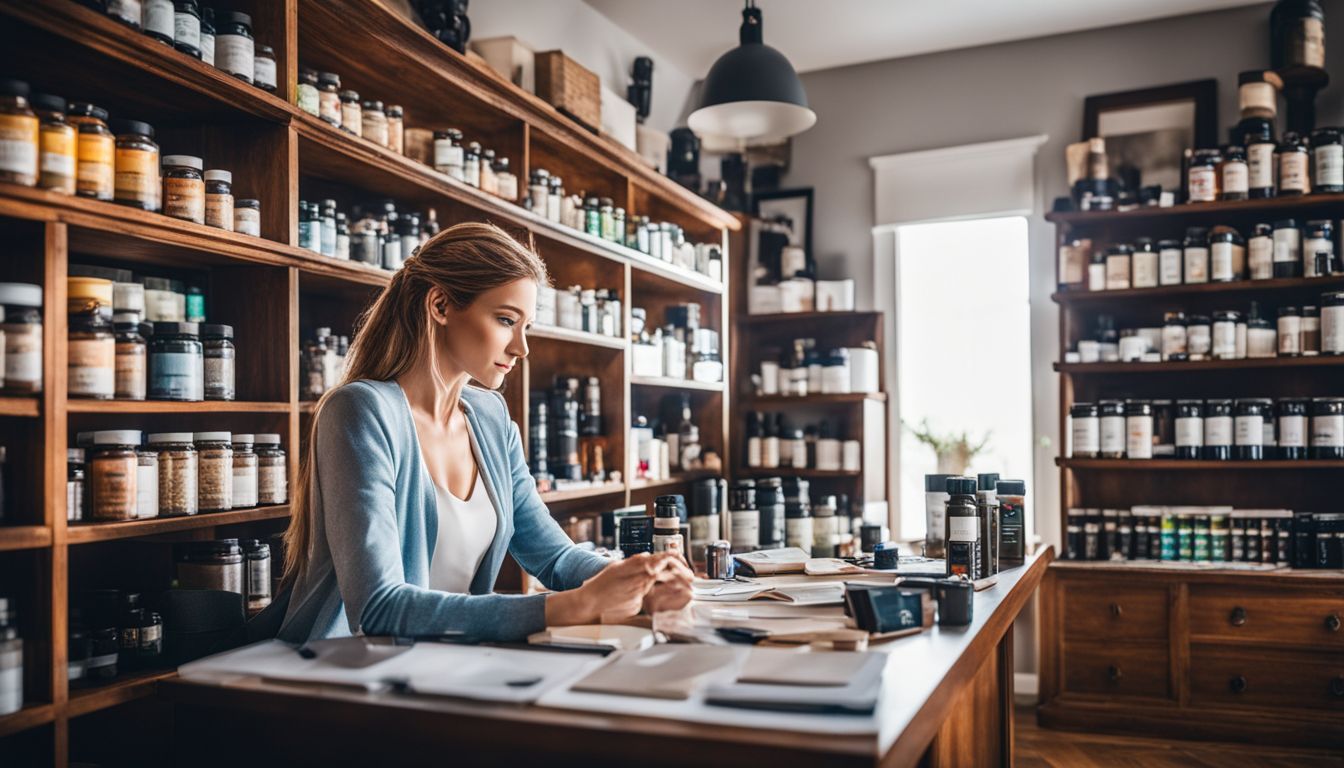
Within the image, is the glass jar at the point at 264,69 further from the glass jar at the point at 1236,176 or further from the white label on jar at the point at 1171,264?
the glass jar at the point at 1236,176

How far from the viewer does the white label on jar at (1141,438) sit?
4.28 m

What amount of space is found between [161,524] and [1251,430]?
395 centimetres

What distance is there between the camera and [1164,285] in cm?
430

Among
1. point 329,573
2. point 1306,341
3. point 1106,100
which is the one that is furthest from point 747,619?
point 1106,100

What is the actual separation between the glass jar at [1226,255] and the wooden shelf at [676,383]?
7.08 feet

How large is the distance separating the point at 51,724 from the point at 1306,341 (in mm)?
4389

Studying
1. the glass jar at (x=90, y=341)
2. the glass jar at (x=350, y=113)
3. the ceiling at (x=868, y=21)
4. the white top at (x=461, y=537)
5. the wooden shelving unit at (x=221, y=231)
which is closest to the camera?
the wooden shelving unit at (x=221, y=231)

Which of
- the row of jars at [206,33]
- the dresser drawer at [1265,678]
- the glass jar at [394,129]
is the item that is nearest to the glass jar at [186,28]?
the row of jars at [206,33]

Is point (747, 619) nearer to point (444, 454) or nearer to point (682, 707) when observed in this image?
point (682, 707)

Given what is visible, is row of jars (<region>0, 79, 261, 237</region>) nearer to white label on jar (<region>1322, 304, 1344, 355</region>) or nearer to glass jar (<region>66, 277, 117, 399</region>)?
glass jar (<region>66, 277, 117, 399</region>)

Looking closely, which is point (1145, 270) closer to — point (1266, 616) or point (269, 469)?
point (1266, 616)

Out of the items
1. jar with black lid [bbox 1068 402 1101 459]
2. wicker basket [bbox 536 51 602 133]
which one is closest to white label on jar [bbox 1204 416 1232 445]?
jar with black lid [bbox 1068 402 1101 459]

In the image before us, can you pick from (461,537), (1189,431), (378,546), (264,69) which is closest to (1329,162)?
(1189,431)

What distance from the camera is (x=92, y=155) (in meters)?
1.87
